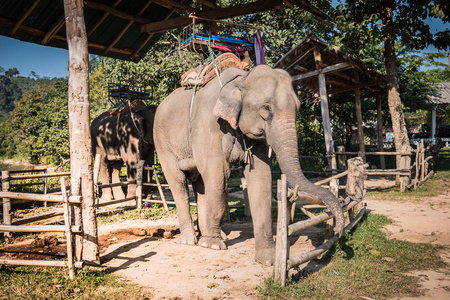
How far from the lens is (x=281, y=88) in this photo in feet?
15.1

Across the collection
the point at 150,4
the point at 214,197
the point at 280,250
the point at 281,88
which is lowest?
the point at 280,250

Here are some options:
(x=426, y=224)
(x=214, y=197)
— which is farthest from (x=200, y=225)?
(x=426, y=224)

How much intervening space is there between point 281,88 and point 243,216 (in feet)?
14.7

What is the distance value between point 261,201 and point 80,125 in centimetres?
272

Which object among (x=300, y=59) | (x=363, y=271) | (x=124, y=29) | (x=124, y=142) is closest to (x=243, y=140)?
(x=363, y=271)

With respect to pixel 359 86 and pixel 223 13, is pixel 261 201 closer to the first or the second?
pixel 223 13

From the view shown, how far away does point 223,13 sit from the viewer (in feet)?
23.4

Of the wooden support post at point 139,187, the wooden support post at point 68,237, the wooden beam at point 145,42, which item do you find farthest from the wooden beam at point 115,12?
the wooden support post at point 139,187

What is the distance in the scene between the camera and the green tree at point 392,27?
37.9 ft

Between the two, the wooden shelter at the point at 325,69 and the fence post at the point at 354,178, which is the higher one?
the wooden shelter at the point at 325,69

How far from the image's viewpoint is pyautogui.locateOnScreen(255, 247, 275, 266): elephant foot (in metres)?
4.81

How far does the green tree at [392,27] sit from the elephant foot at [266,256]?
9204 mm

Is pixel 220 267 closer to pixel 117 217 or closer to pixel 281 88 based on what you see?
pixel 281 88

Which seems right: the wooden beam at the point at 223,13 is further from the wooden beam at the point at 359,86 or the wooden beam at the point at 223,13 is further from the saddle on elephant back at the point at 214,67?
the wooden beam at the point at 359,86
